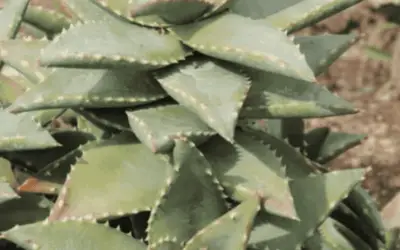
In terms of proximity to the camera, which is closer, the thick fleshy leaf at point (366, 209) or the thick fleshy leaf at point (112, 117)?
the thick fleshy leaf at point (112, 117)

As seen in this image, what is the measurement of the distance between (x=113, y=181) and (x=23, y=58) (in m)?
0.17

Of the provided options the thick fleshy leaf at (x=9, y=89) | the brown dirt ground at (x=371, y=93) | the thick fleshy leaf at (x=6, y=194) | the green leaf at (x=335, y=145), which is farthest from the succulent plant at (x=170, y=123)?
A: the brown dirt ground at (x=371, y=93)

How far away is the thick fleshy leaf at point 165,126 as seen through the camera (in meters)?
0.58

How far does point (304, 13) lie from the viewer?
0.64 metres

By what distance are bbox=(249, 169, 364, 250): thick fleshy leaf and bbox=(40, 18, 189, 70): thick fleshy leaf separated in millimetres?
185

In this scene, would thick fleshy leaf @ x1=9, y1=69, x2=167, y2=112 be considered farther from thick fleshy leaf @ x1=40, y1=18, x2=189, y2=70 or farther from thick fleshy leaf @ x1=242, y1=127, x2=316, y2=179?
thick fleshy leaf @ x1=242, y1=127, x2=316, y2=179

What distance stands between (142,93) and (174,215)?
0.38ft

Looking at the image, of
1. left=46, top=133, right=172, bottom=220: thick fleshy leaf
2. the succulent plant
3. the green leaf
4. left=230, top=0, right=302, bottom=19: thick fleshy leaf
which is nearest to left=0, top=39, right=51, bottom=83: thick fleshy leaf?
the succulent plant

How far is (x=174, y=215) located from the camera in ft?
2.00

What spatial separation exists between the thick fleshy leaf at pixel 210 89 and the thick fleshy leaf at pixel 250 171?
0.08 meters

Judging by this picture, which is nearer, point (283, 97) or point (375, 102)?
point (283, 97)

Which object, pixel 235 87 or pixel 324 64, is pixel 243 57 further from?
pixel 324 64

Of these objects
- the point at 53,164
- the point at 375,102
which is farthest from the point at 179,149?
the point at 375,102

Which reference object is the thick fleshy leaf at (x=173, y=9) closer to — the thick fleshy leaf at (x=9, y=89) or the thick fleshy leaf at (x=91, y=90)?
the thick fleshy leaf at (x=91, y=90)
